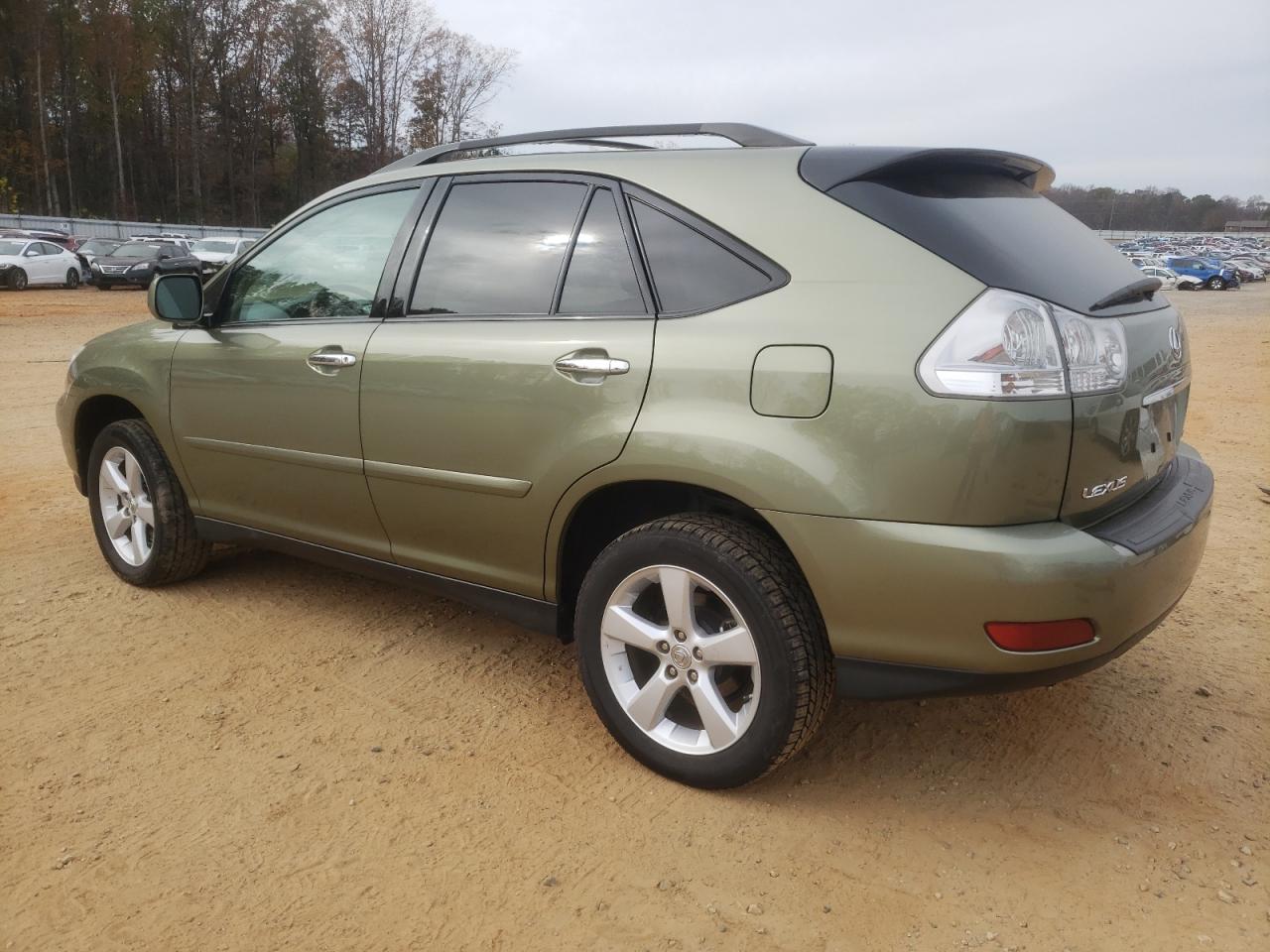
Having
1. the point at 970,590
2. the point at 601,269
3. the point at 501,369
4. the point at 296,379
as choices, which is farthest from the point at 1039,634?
the point at 296,379

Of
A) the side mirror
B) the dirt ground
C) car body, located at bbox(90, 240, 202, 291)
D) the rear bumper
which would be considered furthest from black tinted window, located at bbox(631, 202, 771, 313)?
car body, located at bbox(90, 240, 202, 291)

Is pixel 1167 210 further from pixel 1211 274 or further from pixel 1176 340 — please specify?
pixel 1176 340

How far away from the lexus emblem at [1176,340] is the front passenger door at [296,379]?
7.56ft

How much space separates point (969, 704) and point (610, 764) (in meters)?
1.21

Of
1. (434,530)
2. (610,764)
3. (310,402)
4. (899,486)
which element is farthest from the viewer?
(310,402)

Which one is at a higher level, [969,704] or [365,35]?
[365,35]

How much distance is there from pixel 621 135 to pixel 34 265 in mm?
27414

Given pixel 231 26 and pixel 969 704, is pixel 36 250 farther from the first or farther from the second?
pixel 231 26

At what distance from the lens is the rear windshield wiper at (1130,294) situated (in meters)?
2.38

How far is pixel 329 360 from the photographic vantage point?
3.30 metres

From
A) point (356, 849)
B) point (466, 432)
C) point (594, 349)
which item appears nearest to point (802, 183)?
point (594, 349)

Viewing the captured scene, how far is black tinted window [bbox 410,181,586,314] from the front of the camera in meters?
2.93

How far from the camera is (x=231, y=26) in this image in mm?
61312

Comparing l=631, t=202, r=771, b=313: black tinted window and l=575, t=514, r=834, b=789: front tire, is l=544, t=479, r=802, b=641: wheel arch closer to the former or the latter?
l=575, t=514, r=834, b=789: front tire
